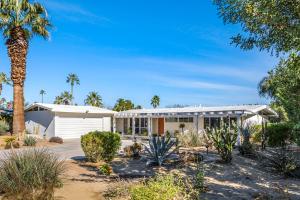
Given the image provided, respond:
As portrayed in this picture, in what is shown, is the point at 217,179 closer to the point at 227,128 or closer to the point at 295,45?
the point at 227,128

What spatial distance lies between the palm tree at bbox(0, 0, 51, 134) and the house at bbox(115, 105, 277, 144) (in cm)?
1227

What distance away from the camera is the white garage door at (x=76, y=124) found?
3238cm

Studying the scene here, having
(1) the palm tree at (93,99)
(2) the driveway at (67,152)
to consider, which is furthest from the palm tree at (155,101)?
(2) the driveway at (67,152)

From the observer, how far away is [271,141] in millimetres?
22500

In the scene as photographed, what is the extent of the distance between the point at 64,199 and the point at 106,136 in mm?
6537

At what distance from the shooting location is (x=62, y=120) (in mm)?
32656

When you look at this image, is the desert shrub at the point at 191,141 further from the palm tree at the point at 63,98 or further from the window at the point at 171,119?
the palm tree at the point at 63,98

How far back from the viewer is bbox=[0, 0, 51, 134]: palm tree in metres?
27.5

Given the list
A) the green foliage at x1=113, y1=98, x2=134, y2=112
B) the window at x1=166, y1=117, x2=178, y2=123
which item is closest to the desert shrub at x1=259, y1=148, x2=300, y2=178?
the window at x1=166, y1=117, x2=178, y2=123

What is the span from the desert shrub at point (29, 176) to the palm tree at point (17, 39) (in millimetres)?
20598

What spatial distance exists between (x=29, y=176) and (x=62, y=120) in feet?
83.9

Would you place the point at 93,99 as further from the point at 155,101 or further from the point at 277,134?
the point at 277,134

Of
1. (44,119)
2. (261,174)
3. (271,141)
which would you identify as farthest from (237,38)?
(44,119)

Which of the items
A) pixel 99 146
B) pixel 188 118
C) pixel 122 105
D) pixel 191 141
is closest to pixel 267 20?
pixel 99 146
